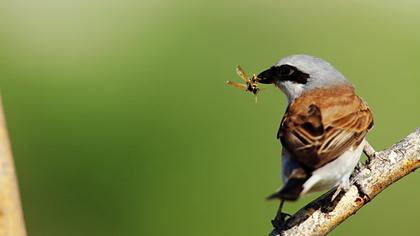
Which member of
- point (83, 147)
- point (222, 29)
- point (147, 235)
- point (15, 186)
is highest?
point (15, 186)

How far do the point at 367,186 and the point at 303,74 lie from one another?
4.21 ft

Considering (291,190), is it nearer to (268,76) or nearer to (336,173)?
(336,173)

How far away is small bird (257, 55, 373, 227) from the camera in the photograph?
3646 millimetres

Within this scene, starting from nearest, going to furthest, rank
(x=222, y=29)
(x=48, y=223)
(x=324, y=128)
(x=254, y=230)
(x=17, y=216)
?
(x=17, y=216) < (x=324, y=128) < (x=254, y=230) < (x=48, y=223) < (x=222, y=29)

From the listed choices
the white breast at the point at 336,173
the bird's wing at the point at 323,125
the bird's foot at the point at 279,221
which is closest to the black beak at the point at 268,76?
the bird's wing at the point at 323,125

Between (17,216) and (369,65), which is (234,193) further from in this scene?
(17,216)

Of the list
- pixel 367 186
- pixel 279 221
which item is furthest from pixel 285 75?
pixel 367 186

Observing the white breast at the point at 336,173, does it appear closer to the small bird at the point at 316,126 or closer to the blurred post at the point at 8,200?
the small bird at the point at 316,126

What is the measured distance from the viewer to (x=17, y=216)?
2332 mm

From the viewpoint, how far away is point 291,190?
3400mm

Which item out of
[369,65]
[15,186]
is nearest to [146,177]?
[369,65]

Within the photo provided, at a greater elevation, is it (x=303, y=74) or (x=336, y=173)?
(x=303, y=74)

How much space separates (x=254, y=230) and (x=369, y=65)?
10.8 ft

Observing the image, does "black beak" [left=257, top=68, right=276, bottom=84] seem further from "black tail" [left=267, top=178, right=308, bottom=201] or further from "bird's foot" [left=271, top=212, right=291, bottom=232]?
"black tail" [left=267, top=178, right=308, bottom=201]
